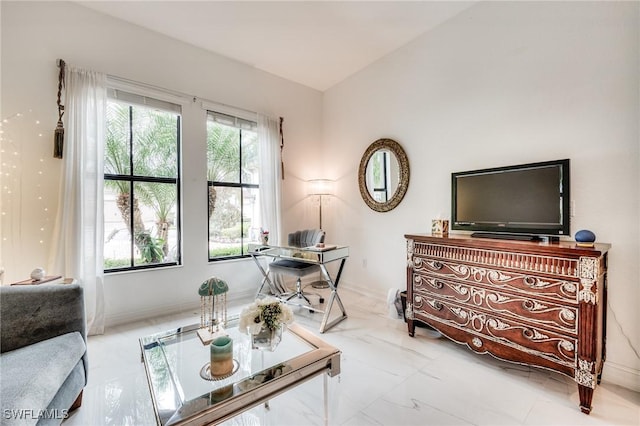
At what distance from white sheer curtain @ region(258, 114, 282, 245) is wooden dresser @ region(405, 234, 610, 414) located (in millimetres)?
2005

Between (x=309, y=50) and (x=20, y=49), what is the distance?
2706 millimetres

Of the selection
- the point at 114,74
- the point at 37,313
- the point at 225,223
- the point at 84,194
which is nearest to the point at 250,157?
the point at 225,223

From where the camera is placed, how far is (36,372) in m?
1.17

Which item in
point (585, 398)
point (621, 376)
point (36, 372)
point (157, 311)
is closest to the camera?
point (36, 372)

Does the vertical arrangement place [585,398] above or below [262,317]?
below

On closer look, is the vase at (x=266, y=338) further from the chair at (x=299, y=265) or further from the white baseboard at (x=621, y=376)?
the white baseboard at (x=621, y=376)

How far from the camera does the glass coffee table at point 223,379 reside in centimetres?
A: 107

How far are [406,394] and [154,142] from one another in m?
3.38

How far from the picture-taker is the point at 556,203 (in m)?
1.98

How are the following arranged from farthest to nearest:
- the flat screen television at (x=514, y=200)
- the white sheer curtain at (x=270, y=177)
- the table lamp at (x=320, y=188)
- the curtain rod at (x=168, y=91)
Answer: the table lamp at (x=320, y=188) < the white sheer curtain at (x=270, y=177) < the curtain rod at (x=168, y=91) < the flat screen television at (x=514, y=200)

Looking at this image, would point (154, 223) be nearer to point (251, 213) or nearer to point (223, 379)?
point (251, 213)

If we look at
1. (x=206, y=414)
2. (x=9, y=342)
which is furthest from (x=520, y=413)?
(x=9, y=342)

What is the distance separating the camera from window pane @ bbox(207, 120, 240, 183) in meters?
3.47

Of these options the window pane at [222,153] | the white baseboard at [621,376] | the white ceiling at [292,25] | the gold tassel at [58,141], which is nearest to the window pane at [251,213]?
the window pane at [222,153]
